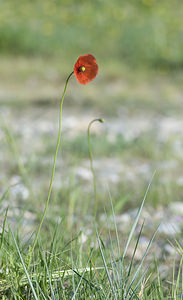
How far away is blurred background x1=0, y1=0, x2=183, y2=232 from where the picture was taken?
1.99 m

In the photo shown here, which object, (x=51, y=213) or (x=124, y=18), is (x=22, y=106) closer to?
(x=51, y=213)

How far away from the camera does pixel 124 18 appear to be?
7168 millimetres

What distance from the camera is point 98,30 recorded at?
21.9ft

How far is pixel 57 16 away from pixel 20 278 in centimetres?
664

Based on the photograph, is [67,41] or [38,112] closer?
[38,112]

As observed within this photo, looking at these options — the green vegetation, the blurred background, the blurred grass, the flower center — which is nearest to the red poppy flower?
the flower center

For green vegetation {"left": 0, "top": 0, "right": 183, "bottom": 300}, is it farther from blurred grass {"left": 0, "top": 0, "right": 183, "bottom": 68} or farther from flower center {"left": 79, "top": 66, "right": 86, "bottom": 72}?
flower center {"left": 79, "top": 66, "right": 86, "bottom": 72}

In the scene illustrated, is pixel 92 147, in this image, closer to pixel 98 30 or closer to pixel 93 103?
pixel 93 103

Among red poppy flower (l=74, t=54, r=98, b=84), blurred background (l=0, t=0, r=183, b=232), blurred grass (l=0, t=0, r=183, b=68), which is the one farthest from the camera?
blurred grass (l=0, t=0, r=183, b=68)

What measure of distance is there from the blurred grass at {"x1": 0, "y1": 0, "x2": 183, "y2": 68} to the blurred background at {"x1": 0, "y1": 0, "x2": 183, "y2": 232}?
0.02 meters

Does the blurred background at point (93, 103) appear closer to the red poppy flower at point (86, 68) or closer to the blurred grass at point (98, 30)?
the blurred grass at point (98, 30)

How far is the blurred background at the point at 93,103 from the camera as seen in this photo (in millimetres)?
1987

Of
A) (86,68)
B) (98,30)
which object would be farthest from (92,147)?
(98,30)

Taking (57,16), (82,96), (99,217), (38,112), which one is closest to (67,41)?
(57,16)
